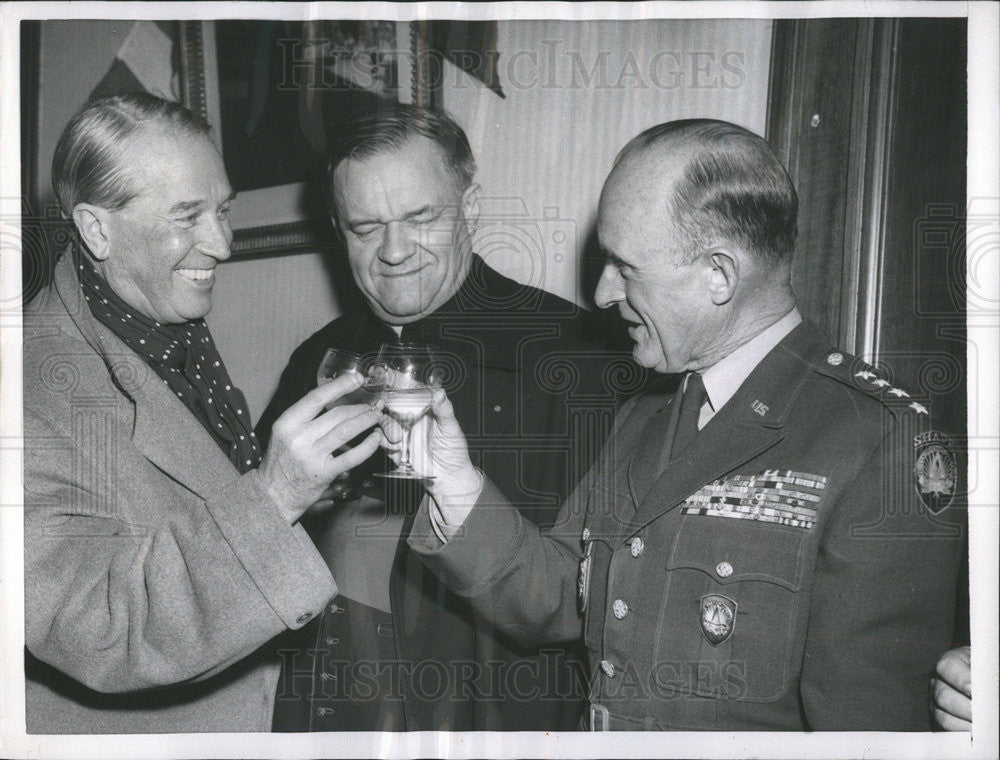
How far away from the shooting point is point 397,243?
141 centimetres

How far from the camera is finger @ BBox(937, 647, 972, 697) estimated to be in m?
1.36

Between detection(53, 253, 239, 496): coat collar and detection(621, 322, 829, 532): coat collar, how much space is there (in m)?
0.65

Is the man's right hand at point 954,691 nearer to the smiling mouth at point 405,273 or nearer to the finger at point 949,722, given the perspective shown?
the finger at point 949,722

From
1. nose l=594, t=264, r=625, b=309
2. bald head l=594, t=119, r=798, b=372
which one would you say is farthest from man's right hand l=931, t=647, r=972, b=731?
nose l=594, t=264, r=625, b=309

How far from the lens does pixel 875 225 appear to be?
1408 millimetres

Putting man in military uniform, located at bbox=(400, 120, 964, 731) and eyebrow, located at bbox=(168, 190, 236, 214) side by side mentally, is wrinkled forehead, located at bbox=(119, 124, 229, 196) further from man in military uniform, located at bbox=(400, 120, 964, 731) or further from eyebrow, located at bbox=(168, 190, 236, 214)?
man in military uniform, located at bbox=(400, 120, 964, 731)

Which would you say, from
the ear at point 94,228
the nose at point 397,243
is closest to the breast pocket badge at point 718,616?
the nose at point 397,243

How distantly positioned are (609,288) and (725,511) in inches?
14.7

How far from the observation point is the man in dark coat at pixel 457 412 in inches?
55.7

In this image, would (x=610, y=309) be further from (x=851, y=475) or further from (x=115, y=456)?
(x=115, y=456)

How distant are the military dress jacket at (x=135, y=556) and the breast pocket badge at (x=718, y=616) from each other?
0.55 metres

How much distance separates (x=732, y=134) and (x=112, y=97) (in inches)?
38.3

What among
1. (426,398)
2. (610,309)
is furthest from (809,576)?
(426,398)

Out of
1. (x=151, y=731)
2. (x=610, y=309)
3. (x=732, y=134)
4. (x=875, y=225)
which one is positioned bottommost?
(x=151, y=731)
